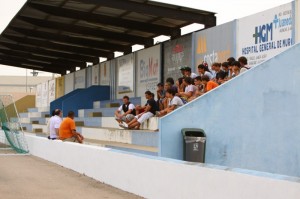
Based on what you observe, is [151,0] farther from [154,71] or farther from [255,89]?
[255,89]

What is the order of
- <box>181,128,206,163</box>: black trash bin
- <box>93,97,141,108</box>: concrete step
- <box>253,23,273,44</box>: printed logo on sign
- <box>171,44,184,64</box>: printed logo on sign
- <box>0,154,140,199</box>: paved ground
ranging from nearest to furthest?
<box>0,154,140,199</box>: paved ground → <box>181,128,206,163</box>: black trash bin → <box>253,23,273,44</box>: printed logo on sign → <box>171,44,184,64</box>: printed logo on sign → <box>93,97,141,108</box>: concrete step

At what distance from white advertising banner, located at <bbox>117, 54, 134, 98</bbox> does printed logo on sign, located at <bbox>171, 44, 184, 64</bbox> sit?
4834 millimetres

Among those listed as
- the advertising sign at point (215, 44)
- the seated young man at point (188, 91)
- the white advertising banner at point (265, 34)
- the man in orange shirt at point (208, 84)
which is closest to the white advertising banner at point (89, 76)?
the advertising sign at point (215, 44)

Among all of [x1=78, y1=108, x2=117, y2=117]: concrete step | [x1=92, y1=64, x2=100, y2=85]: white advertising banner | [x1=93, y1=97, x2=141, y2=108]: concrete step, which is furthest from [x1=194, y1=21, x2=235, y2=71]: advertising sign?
[x1=92, y1=64, x2=100, y2=85]: white advertising banner

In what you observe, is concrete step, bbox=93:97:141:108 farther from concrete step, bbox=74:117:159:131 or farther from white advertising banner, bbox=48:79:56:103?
white advertising banner, bbox=48:79:56:103

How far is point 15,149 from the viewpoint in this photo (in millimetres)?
24609

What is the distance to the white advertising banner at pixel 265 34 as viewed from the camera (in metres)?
13.8

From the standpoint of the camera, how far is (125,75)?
2736 cm

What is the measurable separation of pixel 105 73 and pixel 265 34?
53.6 ft

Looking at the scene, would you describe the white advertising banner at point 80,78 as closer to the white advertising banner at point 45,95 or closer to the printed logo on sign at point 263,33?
the white advertising banner at point 45,95

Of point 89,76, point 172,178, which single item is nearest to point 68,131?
point 172,178

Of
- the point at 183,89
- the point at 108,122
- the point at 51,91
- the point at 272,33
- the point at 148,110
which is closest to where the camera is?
the point at 272,33

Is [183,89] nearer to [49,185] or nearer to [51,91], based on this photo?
[49,185]

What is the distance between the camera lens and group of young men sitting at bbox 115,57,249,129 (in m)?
13.5
